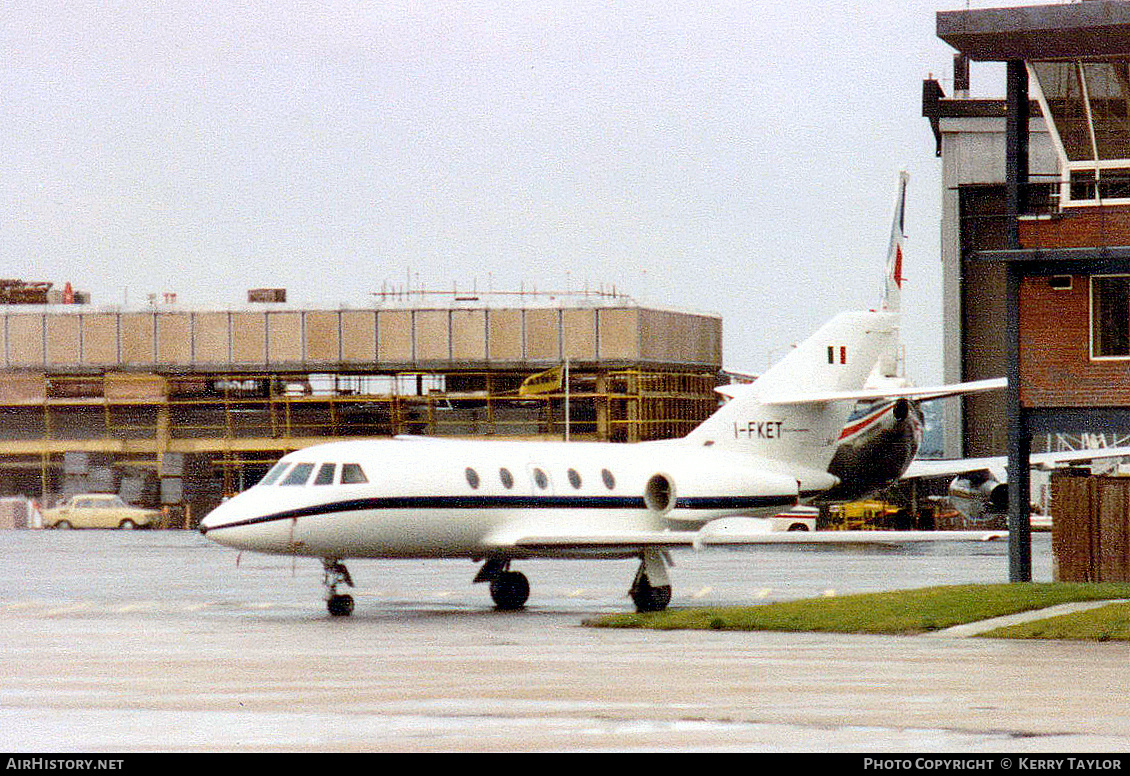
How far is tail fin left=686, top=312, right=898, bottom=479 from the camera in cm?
3469

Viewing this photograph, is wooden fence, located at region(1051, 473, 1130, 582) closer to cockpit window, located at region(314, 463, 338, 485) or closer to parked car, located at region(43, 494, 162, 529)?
cockpit window, located at region(314, 463, 338, 485)

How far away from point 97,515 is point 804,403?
5495 centimetres

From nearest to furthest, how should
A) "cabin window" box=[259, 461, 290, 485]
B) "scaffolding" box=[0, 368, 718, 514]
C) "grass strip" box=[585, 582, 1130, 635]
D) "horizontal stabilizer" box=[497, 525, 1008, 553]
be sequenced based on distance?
"grass strip" box=[585, 582, 1130, 635]
"horizontal stabilizer" box=[497, 525, 1008, 553]
"cabin window" box=[259, 461, 290, 485]
"scaffolding" box=[0, 368, 718, 514]

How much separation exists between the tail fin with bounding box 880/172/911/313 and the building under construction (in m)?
35.9

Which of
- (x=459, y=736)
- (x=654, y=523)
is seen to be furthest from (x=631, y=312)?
(x=459, y=736)

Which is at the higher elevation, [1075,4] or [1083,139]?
[1075,4]

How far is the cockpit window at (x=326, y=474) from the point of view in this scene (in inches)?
1137

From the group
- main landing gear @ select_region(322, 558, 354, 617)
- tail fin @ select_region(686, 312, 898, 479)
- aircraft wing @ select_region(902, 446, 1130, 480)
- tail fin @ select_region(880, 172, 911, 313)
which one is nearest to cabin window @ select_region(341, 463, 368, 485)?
main landing gear @ select_region(322, 558, 354, 617)

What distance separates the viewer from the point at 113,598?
33062 millimetres

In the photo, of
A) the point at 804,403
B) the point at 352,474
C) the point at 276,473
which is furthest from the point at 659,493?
the point at 276,473

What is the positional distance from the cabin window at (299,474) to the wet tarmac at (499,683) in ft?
6.82
